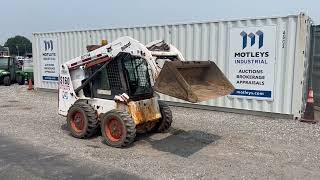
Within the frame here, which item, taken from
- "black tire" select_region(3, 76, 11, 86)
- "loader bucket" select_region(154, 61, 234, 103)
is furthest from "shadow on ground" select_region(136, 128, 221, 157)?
"black tire" select_region(3, 76, 11, 86)

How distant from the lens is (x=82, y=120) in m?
7.77

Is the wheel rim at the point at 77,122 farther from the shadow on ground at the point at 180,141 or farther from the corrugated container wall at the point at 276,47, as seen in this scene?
the corrugated container wall at the point at 276,47

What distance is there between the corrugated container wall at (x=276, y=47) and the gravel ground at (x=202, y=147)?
1.61 ft

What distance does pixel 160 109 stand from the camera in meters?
8.05

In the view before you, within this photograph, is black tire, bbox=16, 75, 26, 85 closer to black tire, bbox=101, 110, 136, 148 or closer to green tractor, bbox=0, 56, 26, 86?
green tractor, bbox=0, 56, 26, 86

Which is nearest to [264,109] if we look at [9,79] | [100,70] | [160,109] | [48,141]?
[160,109]

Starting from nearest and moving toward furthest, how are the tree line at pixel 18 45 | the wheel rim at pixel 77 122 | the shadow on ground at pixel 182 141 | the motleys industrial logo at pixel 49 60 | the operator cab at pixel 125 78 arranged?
the shadow on ground at pixel 182 141, the operator cab at pixel 125 78, the wheel rim at pixel 77 122, the motleys industrial logo at pixel 49 60, the tree line at pixel 18 45

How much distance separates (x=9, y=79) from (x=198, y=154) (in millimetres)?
16404

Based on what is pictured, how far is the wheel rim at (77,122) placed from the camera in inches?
307

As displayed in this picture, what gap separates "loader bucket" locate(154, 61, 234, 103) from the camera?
607 cm

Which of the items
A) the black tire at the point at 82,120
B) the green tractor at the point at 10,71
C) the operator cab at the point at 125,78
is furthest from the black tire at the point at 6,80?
the operator cab at the point at 125,78

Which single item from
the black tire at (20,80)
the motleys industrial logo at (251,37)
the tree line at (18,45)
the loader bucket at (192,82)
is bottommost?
the black tire at (20,80)

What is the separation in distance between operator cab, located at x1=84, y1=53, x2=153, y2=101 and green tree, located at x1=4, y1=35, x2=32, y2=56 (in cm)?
9234

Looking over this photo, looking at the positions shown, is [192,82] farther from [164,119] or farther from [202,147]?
[164,119]
